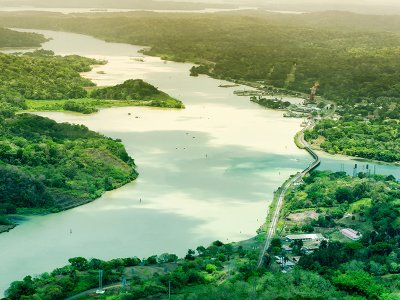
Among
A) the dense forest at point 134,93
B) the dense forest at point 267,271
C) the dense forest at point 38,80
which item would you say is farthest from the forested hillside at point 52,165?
the dense forest at point 134,93

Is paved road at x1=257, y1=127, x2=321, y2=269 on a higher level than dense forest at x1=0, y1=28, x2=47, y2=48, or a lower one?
higher

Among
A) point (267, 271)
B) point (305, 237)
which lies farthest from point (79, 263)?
point (305, 237)

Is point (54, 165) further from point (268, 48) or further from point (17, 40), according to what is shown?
point (17, 40)

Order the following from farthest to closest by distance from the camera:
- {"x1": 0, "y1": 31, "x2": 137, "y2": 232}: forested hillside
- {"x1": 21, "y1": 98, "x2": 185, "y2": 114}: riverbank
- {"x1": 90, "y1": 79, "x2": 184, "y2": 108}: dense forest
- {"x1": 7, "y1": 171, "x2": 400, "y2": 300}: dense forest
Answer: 1. {"x1": 90, "y1": 79, "x2": 184, "y2": 108}: dense forest
2. {"x1": 21, "y1": 98, "x2": 185, "y2": 114}: riverbank
3. {"x1": 0, "y1": 31, "x2": 137, "y2": 232}: forested hillside
4. {"x1": 7, "y1": 171, "x2": 400, "y2": 300}: dense forest

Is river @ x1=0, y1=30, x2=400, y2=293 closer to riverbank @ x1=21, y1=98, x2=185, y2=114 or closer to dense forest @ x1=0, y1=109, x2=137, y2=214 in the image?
dense forest @ x1=0, y1=109, x2=137, y2=214

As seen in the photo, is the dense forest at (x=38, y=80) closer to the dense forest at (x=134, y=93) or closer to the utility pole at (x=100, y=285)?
the dense forest at (x=134, y=93)

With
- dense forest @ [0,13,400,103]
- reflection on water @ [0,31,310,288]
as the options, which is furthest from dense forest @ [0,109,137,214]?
dense forest @ [0,13,400,103]
